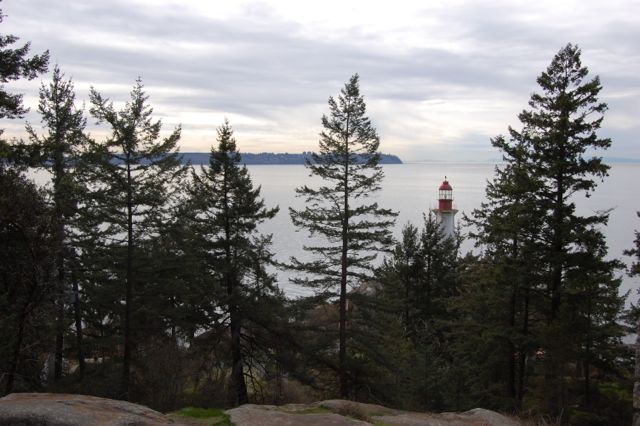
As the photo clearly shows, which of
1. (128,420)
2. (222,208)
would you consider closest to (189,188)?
(222,208)

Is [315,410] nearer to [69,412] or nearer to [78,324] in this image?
[69,412]

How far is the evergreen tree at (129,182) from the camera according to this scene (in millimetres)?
17000

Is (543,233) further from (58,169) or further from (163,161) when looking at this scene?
(58,169)

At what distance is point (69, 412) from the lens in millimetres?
7410

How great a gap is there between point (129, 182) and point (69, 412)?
11145 millimetres

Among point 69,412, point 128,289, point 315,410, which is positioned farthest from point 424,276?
point 69,412

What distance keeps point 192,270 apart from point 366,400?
364 inches

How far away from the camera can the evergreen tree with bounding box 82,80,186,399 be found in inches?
669

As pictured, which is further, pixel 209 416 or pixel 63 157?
pixel 63 157

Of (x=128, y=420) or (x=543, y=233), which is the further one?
(x=543, y=233)

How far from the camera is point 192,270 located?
19.7 m

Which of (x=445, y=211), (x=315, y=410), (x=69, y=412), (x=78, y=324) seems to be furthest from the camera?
(x=445, y=211)

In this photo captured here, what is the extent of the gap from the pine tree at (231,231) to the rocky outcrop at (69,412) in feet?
38.1

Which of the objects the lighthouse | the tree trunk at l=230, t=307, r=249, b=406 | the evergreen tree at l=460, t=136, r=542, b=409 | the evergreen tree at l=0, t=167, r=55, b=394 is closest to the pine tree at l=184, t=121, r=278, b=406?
the tree trunk at l=230, t=307, r=249, b=406
